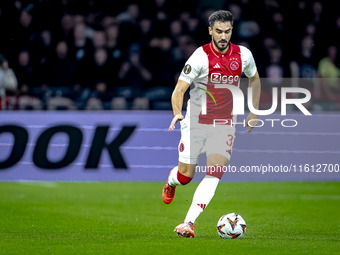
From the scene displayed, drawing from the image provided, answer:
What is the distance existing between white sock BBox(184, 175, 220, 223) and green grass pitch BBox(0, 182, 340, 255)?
232 millimetres

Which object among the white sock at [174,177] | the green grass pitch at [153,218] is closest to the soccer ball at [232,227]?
the green grass pitch at [153,218]

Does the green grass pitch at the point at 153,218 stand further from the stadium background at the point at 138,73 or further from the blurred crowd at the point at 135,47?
the blurred crowd at the point at 135,47

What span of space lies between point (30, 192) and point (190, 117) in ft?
13.4

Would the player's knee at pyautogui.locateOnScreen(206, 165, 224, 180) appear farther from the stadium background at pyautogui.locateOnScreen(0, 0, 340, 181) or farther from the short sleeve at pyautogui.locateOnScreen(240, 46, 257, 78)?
the stadium background at pyautogui.locateOnScreen(0, 0, 340, 181)

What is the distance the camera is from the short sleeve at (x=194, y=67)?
514 cm

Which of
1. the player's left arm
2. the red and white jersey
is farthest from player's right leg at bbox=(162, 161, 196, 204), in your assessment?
the player's left arm

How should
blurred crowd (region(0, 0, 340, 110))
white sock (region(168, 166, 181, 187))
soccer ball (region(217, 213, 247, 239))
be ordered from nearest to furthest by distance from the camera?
soccer ball (region(217, 213, 247, 239)) < white sock (region(168, 166, 181, 187)) < blurred crowd (region(0, 0, 340, 110))

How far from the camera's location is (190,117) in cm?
540

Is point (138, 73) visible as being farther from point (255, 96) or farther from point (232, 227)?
point (232, 227)

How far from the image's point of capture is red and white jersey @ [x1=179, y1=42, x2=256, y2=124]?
17.0ft

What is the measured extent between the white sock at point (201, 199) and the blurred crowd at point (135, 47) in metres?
4.19

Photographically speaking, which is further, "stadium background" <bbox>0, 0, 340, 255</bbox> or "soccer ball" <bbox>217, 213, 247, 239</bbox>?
"stadium background" <bbox>0, 0, 340, 255</bbox>

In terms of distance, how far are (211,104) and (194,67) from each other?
46cm

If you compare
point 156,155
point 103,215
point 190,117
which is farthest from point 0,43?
point 190,117
